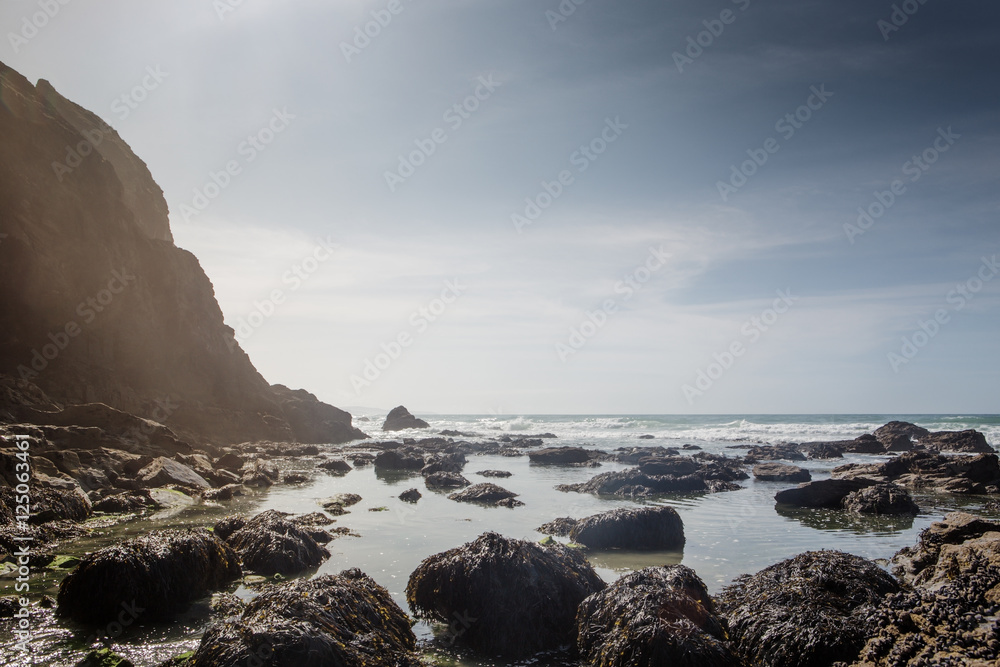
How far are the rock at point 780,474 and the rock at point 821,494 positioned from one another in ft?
21.1

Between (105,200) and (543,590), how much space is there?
3390 cm

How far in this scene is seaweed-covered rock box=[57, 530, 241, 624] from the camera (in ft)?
20.6

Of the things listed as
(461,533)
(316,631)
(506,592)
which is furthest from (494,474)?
(316,631)

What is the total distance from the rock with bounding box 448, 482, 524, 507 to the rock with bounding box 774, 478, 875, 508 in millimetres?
8141

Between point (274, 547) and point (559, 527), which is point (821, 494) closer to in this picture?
point (559, 527)

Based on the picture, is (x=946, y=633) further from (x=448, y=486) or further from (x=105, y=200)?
(x=105, y=200)

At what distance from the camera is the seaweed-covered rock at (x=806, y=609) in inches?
207

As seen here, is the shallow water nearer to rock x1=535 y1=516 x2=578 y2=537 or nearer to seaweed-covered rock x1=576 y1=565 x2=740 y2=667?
rock x1=535 y1=516 x2=578 y2=537

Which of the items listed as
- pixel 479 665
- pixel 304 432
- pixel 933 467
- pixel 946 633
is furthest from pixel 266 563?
pixel 304 432

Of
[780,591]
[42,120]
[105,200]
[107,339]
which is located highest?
[42,120]

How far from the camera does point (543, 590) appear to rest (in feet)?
22.2

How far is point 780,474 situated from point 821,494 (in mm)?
7465

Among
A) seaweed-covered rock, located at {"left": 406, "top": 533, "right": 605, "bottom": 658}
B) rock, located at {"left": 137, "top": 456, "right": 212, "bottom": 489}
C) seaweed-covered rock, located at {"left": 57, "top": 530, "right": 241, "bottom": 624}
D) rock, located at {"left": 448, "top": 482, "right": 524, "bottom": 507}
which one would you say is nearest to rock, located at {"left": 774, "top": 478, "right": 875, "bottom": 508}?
rock, located at {"left": 448, "top": 482, "right": 524, "bottom": 507}

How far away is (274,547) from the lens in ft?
28.9
